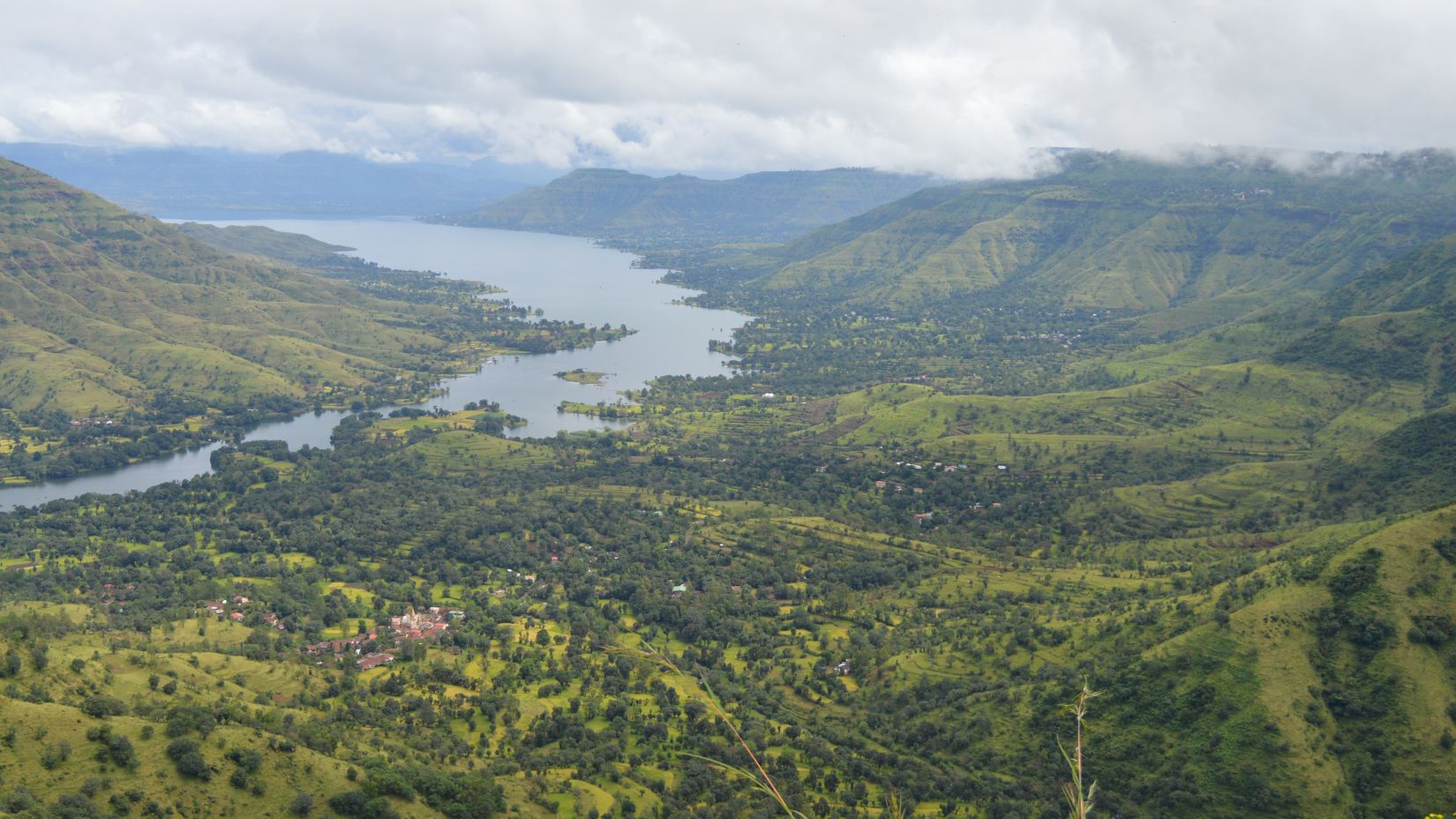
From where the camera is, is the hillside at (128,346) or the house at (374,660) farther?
the hillside at (128,346)

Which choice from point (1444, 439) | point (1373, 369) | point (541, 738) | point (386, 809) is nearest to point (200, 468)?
point (541, 738)

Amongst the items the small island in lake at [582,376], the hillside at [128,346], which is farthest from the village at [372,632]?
the small island in lake at [582,376]

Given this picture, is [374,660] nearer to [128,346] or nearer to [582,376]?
[582,376]

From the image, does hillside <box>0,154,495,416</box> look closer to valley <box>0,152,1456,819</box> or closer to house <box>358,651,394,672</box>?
valley <box>0,152,1456,819</box>

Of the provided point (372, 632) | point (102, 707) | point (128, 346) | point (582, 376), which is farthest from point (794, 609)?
point (128, 346)

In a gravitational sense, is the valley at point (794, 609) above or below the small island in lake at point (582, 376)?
below

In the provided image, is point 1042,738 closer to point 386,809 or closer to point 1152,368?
point 386,809

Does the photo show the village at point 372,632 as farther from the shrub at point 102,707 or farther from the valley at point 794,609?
the shrub at point 102,707

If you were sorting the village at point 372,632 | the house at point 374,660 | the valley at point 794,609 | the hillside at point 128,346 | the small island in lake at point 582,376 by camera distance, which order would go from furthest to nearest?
the small island in lake at point 582,376
the hillside at point 128,346
the village at point 372,632
the house at point 374,660
the valley at point 794,609

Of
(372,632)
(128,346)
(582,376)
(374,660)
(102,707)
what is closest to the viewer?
(102,707)

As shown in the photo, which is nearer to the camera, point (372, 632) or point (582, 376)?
point (372, 632)
